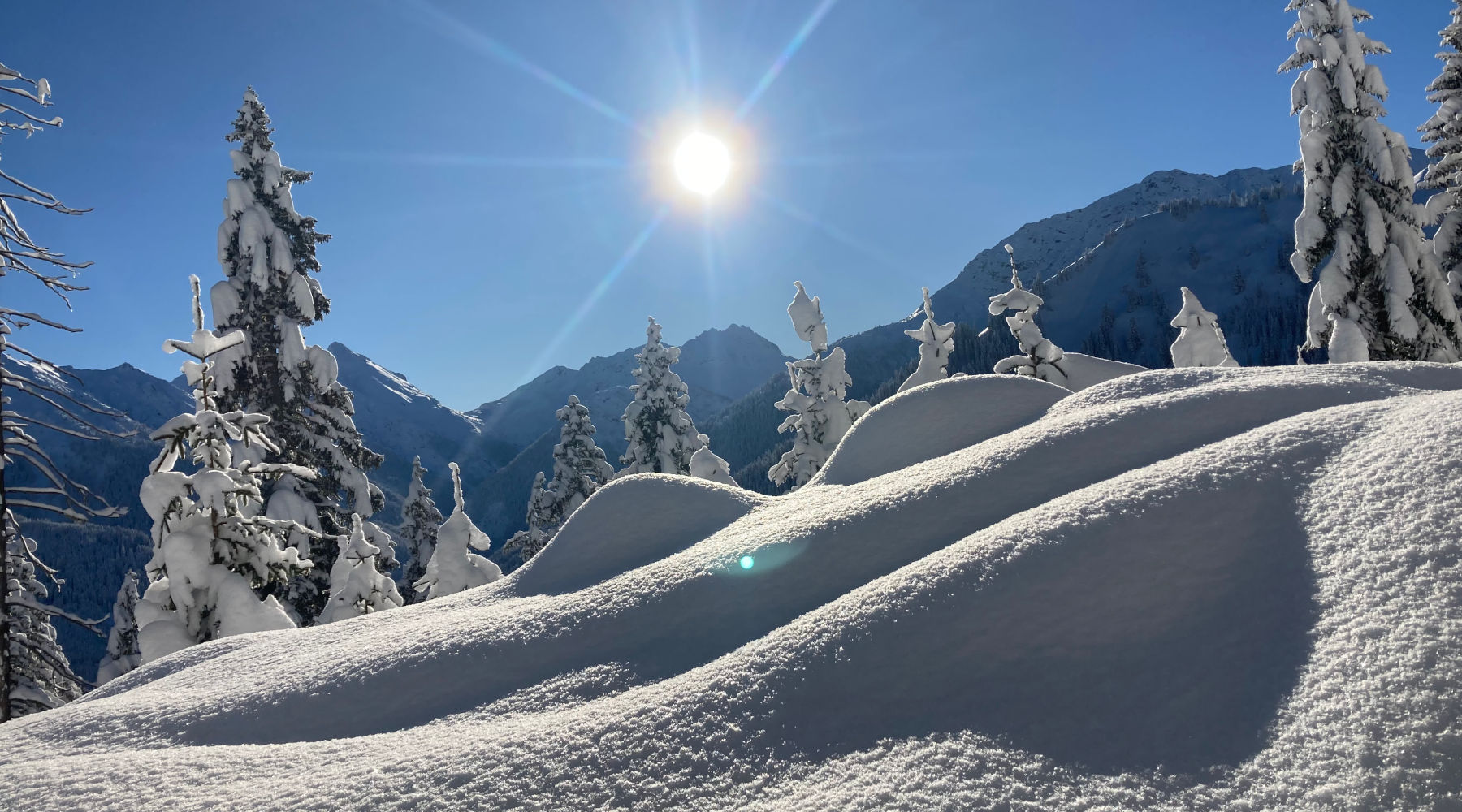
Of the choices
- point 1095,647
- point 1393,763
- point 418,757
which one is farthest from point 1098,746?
point 418,757

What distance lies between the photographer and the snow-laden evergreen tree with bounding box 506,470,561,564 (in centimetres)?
2736

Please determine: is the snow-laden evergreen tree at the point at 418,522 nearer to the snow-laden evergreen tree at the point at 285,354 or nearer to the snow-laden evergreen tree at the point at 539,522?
the snow-laden evergreen tree at the point at 539,522

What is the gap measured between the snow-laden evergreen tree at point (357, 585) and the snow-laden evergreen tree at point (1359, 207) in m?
21.8

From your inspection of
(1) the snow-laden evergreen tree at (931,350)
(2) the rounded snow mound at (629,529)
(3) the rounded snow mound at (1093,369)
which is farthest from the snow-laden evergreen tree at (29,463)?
(1) the snow-laden evergreen tree at (931,350)

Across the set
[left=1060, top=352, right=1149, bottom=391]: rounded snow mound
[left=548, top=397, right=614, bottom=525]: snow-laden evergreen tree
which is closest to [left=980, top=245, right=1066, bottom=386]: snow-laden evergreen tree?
[left=1060, top=352, right=1149, bottom=391]: rounded snow mound

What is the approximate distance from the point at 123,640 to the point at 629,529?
34.9 metres

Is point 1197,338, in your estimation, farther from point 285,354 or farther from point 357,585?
point 285,354

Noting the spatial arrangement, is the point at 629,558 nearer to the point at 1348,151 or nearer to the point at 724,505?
the point at 724,505

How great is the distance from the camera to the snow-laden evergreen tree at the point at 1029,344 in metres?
18.0

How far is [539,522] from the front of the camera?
28.8 metres

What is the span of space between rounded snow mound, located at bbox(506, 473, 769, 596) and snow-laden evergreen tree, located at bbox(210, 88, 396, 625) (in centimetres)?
1294

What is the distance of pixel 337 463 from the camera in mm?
17047

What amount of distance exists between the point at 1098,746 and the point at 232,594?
10.6 m

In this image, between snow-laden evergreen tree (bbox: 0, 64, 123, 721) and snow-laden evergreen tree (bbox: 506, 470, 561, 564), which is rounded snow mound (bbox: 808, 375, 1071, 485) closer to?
snow-laden evergreen tree (bbox: 0, 64, 123, 721)
